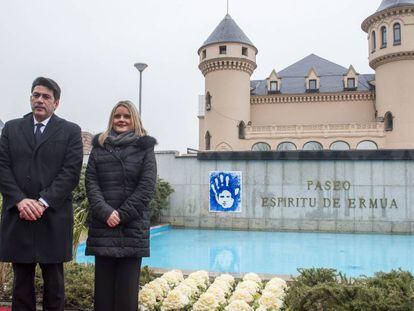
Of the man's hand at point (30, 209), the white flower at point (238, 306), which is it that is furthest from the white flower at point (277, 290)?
the man's hand at point (30, 209)

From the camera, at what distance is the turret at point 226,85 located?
40250 millimetres

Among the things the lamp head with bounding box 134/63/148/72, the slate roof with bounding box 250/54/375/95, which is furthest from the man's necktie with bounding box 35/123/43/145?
the slate roof with bounding box 250/54/375/95

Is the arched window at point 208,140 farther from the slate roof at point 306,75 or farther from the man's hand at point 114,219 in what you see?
the man's hand at point 114,219

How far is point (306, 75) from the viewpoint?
1893 inches

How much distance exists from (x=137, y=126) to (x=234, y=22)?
41.6m

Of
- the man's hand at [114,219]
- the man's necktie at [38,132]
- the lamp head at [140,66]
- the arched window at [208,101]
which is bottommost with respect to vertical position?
the man's hand at [114,219]

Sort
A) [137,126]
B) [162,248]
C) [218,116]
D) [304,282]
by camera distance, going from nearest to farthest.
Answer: [137,126]
[304,282]
[162,248]
[218,116]

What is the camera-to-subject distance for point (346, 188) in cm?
1457

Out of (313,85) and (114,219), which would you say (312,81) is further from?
(114,219)

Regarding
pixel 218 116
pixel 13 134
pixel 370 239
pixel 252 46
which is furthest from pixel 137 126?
pixel 252 46

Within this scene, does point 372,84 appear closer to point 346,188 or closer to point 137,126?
point 346,188

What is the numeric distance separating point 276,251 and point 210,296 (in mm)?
7000

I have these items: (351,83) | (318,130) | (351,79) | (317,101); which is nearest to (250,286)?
(318,130)

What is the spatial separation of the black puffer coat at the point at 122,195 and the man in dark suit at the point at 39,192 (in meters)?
0.18
